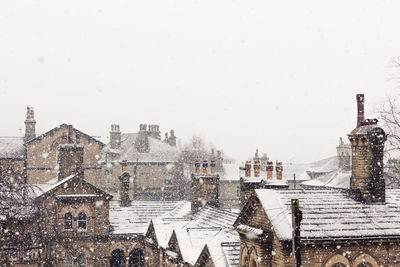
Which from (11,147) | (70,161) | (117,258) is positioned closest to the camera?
(70,161)

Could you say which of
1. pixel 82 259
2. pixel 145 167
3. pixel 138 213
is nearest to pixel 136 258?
pixel 138 213

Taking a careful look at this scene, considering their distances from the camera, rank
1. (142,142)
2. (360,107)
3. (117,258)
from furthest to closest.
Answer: (142,142) < (117,258) < (360,107)

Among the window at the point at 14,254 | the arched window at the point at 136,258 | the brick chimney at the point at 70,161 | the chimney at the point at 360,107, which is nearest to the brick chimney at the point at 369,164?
the chimney at the point at 360,107

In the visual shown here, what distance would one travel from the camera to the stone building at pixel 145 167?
202 feet

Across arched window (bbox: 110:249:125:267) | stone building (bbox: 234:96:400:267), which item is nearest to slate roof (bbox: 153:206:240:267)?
stone building (bbox: 234:96:400:267)

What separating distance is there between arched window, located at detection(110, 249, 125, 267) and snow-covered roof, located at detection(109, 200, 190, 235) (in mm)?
1162

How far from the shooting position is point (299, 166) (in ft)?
271

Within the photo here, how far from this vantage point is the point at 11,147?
49.8 m

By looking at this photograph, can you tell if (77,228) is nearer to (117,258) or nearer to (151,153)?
(117,258)

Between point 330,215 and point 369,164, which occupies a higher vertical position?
point 369,164

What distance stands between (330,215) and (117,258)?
57.2 ft

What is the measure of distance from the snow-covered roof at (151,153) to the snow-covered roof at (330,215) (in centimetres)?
4817

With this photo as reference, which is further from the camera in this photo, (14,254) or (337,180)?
(337,180)

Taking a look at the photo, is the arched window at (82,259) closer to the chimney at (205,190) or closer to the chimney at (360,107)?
the chimney at (205,190)
